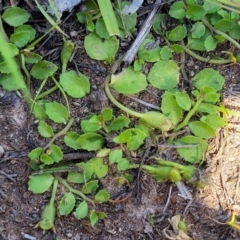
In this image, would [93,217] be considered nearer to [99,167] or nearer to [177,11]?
[99,167]

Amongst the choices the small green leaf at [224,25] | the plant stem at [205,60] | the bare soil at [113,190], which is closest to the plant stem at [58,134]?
Result: the bare soil at [113,190]

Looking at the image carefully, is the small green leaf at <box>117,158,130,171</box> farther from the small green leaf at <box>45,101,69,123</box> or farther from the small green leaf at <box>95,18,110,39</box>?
Answer: the small green leaf at <box>95,18,110,39</box>

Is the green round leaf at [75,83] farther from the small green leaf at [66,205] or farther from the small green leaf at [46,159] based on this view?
the small green leaf at [66,205]

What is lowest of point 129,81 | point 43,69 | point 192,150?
point 192,150

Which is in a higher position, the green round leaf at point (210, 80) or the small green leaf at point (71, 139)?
the small green leaf at point (71, 139)

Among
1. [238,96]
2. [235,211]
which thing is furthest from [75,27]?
[235,211]

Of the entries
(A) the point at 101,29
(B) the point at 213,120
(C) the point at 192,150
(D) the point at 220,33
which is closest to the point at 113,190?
(C) the point at 192,150
